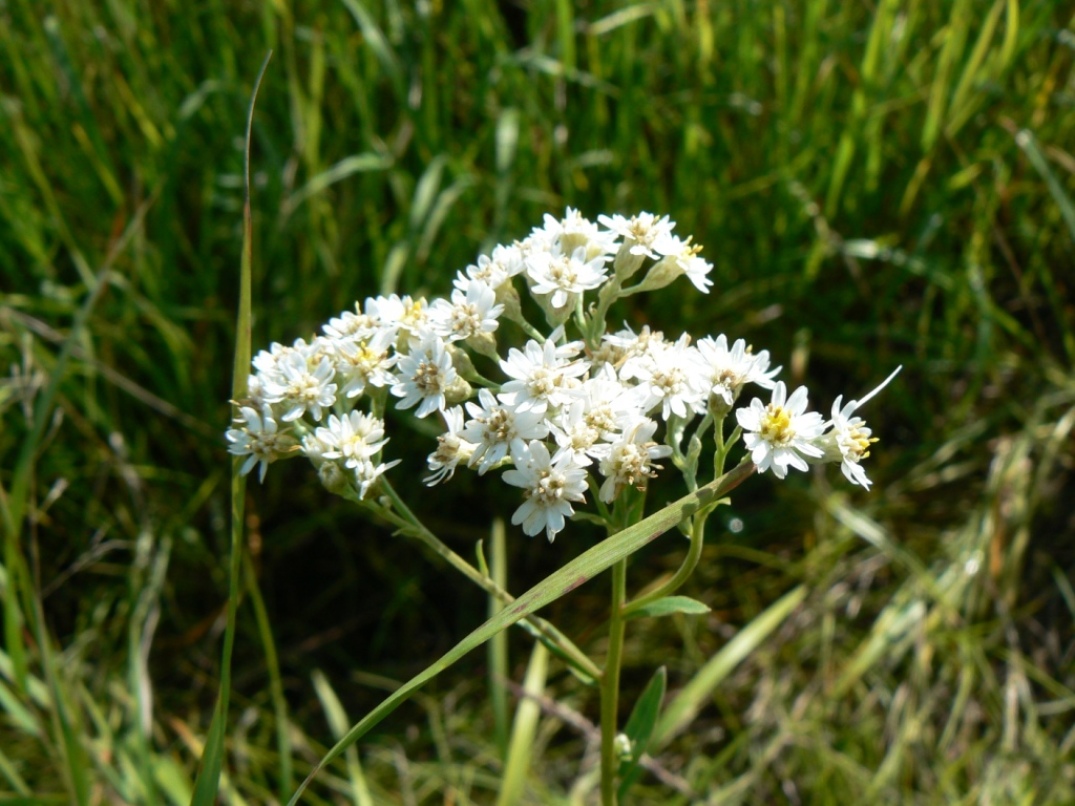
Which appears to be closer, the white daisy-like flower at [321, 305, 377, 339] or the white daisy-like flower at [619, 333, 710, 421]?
the white daisy-like flower at [619, 333, 710, 421]

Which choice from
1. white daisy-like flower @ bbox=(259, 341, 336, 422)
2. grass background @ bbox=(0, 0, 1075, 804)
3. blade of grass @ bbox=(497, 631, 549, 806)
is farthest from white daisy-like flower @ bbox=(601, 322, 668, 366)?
grass background @ bbox=(0, 0, 1075, 804)

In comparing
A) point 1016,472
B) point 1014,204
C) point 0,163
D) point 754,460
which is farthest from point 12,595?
point 1014,204

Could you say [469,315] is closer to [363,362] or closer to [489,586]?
[363,362]

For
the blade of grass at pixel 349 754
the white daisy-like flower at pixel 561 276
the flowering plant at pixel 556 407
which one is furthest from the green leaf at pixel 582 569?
the blade of grass at pixel 349 754

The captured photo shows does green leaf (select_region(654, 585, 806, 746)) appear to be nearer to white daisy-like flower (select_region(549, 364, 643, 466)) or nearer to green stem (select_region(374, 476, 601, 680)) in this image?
green stem (select_region(374, 476, 601, 680))

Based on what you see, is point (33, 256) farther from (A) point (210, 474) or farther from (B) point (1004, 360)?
(B) point (1004, 360)
